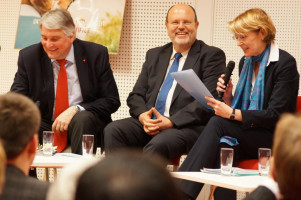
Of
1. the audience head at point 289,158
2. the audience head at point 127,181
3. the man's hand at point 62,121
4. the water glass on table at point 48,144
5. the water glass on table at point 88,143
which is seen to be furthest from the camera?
the man's hand at point 62,121

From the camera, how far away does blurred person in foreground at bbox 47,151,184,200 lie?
771 millimetres

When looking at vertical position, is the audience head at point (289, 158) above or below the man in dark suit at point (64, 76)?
above

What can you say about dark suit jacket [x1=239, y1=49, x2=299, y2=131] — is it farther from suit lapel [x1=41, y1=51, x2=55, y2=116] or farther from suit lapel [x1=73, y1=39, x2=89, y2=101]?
suit lapel [x1=41, y1=51, x2=55, y2=116]

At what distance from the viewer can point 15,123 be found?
1.50m

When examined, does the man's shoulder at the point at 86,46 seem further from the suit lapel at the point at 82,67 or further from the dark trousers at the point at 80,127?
the dark trousers at the point at 80,127

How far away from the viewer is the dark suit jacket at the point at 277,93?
10.7 ft

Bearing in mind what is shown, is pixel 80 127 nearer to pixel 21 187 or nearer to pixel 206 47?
pixel 206 47

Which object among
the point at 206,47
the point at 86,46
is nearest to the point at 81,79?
the point at 86,46

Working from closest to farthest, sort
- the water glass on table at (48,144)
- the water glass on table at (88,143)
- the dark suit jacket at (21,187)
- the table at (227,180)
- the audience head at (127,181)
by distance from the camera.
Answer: the audience head at (127,181) → the dark suit jacket at (21,187) → the table at (227,180) → the water glass on table at (88,143) → the water glass on table at (48,144)

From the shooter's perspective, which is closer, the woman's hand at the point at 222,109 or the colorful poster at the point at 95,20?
the woman's hand at the point at 222,109

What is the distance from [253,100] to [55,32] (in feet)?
5.49

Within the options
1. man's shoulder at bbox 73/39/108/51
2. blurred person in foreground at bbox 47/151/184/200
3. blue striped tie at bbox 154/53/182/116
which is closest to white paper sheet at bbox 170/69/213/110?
blue striped tie at bbox 154/53/182/116

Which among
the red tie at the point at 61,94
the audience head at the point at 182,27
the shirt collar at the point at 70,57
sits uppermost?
the audience head at the point at 182,27

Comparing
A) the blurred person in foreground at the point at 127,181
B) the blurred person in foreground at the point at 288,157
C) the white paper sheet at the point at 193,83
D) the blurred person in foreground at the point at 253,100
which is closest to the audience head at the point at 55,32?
the white paper sheet at the point at 193,83
